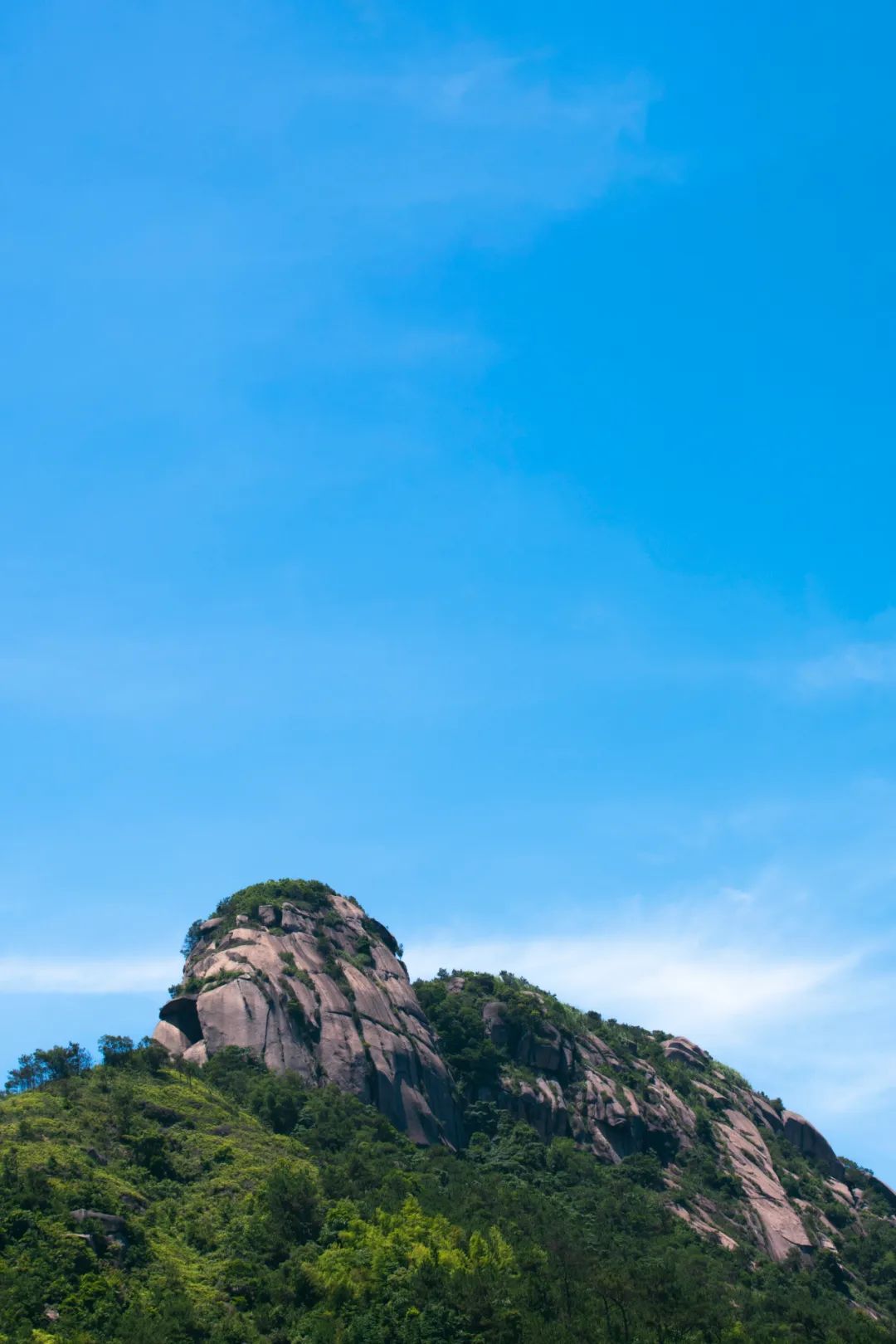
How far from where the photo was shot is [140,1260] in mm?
58625

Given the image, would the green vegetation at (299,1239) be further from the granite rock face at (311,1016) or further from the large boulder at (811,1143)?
the large boulder at (811,1143)

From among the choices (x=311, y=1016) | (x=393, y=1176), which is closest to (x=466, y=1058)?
(x=311, y=1016)

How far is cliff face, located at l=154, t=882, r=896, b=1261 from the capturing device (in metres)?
94.4

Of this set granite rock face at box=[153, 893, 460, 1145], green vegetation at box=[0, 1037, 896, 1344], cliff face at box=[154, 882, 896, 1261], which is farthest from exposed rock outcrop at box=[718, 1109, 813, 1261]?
granite rock face at box=[153, 893, 460, 1145]

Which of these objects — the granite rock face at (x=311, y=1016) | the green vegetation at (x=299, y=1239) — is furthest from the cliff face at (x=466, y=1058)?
the green vegetation at (x=299, y=1239)

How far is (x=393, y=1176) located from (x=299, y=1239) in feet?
36.2

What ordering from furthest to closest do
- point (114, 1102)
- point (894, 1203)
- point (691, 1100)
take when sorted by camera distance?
point (894, 1203), point (691, 1100), point (114, 1102)

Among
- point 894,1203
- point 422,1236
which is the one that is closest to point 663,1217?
point 422,1236

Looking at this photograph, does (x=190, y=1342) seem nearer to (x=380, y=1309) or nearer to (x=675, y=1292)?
(x=380, y=1309)

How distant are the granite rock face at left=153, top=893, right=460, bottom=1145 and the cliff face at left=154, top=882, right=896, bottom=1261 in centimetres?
14

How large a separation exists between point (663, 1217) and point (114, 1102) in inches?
1562

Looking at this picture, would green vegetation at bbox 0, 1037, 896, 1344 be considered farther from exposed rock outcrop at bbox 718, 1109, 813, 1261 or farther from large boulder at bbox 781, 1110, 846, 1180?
large boulder at bbox 781, 1110, 846, 1180

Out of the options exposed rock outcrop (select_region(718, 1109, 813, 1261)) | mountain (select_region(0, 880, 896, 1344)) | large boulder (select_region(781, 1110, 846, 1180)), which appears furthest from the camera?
large boulder (select_region(781, 1110, 846, 1180))

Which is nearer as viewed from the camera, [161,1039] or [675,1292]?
[675,1292]
